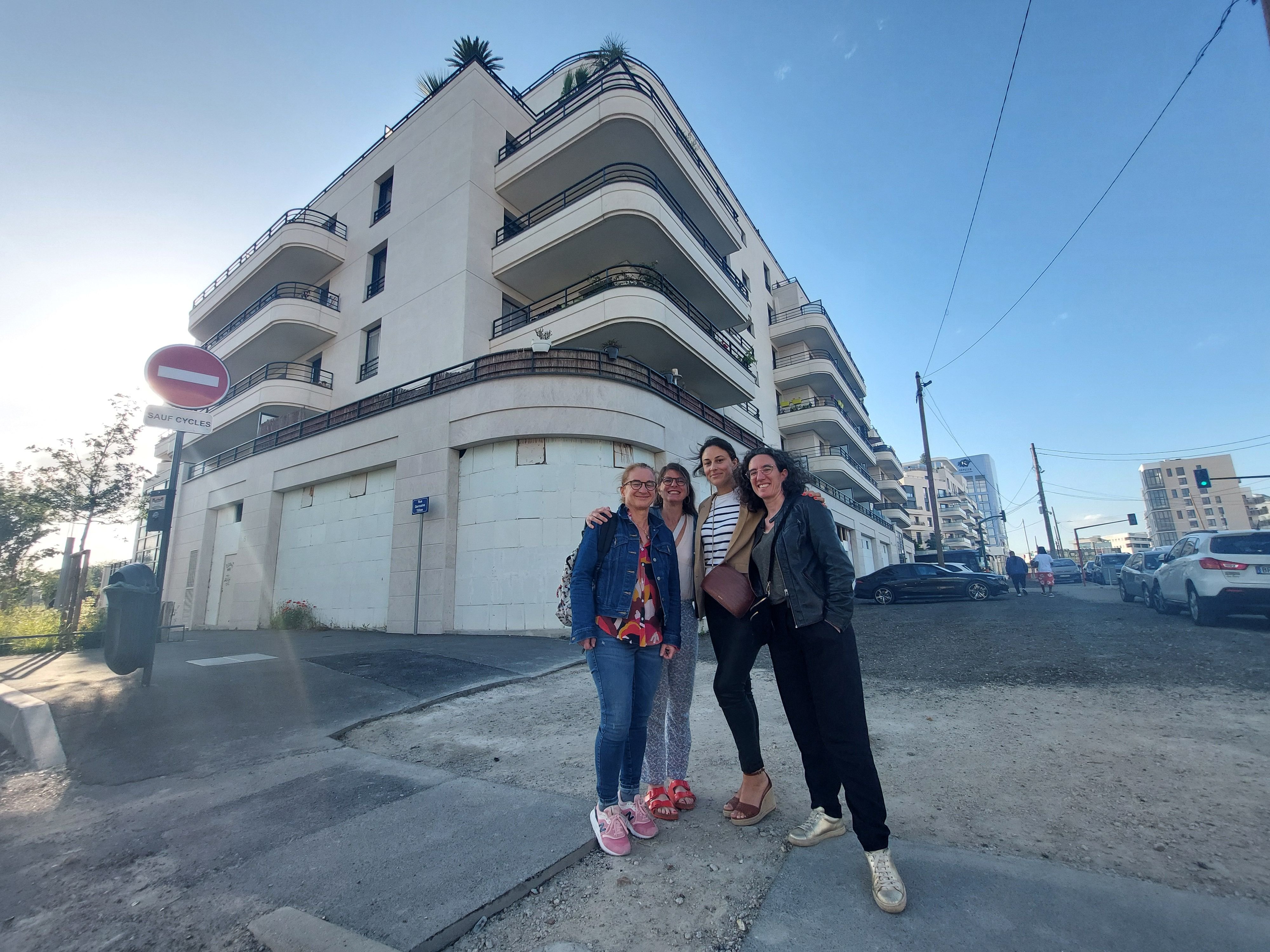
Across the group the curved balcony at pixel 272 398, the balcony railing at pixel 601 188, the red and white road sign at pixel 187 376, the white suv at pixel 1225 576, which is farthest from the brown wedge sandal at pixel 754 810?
the curved balcony at pixel 272 398

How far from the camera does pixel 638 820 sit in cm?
252

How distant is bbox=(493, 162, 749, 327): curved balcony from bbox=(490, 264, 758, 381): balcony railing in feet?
1.23

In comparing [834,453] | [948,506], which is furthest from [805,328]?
[948,506]

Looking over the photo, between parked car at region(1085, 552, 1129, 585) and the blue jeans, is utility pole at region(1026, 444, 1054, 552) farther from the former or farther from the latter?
the blue jeans

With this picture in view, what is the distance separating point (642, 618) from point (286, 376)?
67.3 ft

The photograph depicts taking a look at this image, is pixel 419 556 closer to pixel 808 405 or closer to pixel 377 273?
pixel 377 273

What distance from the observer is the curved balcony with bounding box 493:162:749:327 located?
43.5 feet

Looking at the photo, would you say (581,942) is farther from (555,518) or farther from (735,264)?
(735,264)

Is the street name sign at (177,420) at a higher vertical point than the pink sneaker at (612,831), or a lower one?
higher

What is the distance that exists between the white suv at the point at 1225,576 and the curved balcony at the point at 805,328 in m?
19.6

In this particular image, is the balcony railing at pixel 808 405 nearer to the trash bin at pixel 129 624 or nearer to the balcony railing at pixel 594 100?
the balcony railing at pixel 594 100

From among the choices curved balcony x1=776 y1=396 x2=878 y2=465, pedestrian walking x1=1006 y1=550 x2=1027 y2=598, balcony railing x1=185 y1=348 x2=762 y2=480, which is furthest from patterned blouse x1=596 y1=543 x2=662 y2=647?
curved balcony x1=776 y1=396 x2=878 y2=465

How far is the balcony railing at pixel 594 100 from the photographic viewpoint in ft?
45.2

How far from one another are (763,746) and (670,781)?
1.16 metres
